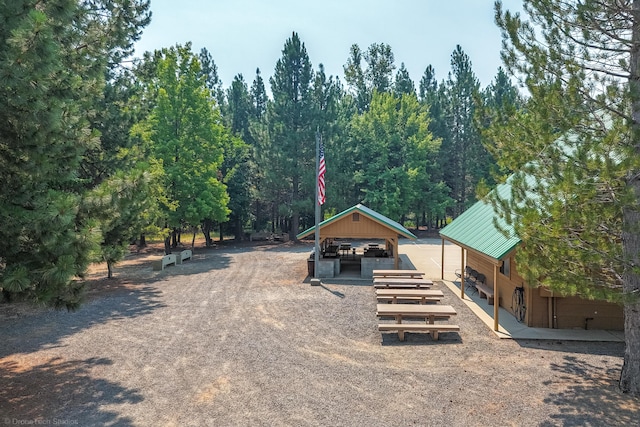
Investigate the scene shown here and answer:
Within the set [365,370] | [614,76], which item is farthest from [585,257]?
[365,370]

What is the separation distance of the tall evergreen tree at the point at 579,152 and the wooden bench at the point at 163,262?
709 inches

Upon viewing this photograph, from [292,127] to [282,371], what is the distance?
26947 millimetres

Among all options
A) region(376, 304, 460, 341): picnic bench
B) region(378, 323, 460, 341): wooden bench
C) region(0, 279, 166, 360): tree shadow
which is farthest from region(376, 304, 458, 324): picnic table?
region(0, 279, 166, 360): tree shadow

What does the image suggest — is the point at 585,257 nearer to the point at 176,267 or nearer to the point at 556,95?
the point at 556,95

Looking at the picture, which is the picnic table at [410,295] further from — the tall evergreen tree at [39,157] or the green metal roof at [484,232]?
the tall evergreen tree at [39,157]

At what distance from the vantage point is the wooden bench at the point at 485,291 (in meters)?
13.5

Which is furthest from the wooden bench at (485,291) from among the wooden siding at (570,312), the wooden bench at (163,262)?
the wooden bench at (163,262)

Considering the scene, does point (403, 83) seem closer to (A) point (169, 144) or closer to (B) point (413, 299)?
(A) point (169, 144)

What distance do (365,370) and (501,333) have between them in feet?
13.8

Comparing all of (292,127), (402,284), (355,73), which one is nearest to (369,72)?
(355,73)

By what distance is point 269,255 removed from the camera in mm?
26156

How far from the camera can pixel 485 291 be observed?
1378 centimetres

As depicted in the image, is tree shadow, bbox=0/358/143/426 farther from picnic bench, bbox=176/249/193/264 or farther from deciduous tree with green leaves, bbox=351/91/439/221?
deciduous tree with green leaves, bbox=351/91/439/221

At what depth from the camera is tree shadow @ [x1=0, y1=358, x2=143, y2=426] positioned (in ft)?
21.2
